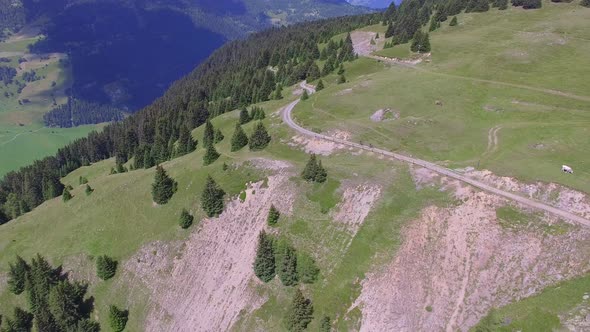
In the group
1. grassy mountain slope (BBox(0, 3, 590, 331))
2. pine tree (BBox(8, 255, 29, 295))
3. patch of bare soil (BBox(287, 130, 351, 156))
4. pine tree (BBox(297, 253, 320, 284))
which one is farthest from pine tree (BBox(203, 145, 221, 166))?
pine tree (BBox(8, 255, 29, 295))

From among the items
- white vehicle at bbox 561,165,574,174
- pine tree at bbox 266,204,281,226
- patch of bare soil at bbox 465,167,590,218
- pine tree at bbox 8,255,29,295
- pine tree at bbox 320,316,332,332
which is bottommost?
pine tree at bbox 8,255,29,295

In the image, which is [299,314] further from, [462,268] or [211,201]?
[211,201]

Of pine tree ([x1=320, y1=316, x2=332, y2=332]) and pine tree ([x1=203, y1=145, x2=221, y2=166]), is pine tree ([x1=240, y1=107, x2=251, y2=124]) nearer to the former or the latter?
pine tree ([x1=203, y1=145, x2=221, y2=166])

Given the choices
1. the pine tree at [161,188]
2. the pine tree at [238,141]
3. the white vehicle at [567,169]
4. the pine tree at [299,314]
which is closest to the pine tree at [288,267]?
the pine tree at [299,314]

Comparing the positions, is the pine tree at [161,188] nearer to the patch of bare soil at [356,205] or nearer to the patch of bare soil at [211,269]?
the patch of bare soil at [211,269]

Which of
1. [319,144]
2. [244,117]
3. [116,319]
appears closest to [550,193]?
[319,144]

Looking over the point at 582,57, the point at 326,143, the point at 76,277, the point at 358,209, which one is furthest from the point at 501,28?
the point at 76,277

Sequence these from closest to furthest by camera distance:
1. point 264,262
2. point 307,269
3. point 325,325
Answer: point 325,325
point 307,269
point 264,262

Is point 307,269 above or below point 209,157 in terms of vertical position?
below
